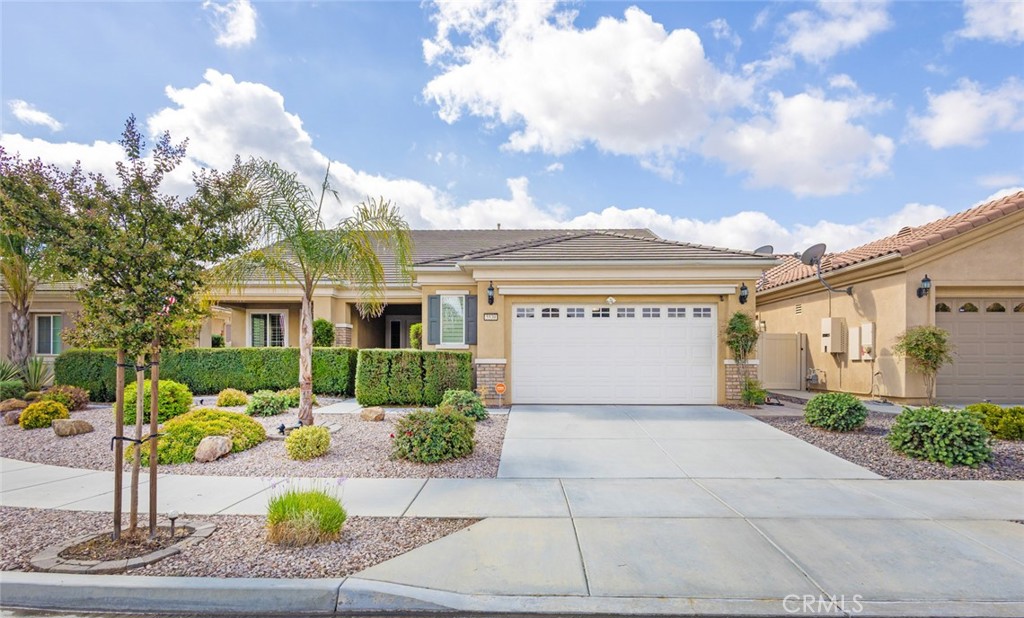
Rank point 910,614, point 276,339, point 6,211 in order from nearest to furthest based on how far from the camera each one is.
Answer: point 910,614 < point 6,211 < point 276,339

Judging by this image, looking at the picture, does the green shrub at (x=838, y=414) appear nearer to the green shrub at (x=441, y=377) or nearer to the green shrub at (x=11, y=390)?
the green shrub at (x=441, y=377)

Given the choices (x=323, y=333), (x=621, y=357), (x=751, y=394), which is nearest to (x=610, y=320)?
(x=621, y=357)

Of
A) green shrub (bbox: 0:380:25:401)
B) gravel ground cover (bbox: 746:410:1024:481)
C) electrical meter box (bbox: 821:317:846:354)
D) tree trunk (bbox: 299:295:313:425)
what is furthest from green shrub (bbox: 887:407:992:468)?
green shrub (bbox: 0:380:25:401)

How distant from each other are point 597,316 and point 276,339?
12.6 m

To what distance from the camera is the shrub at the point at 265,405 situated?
962cm

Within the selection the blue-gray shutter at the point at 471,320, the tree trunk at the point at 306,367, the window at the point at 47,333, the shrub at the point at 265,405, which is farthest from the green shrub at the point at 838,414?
the window at the point at 47,333

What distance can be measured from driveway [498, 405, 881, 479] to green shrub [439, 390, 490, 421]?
0.64 metres

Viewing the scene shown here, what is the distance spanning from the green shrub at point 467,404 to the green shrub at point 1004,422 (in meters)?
8.15

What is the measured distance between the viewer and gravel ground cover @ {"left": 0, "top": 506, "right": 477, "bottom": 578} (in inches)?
142

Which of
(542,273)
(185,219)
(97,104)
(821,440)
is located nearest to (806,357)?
(821,440)

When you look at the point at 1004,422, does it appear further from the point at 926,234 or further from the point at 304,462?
the point at 304,462

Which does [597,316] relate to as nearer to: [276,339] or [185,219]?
[185,219]

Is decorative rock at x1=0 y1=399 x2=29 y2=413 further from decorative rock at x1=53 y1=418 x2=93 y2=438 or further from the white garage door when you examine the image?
the white garage door

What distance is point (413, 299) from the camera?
16422 millimetres
